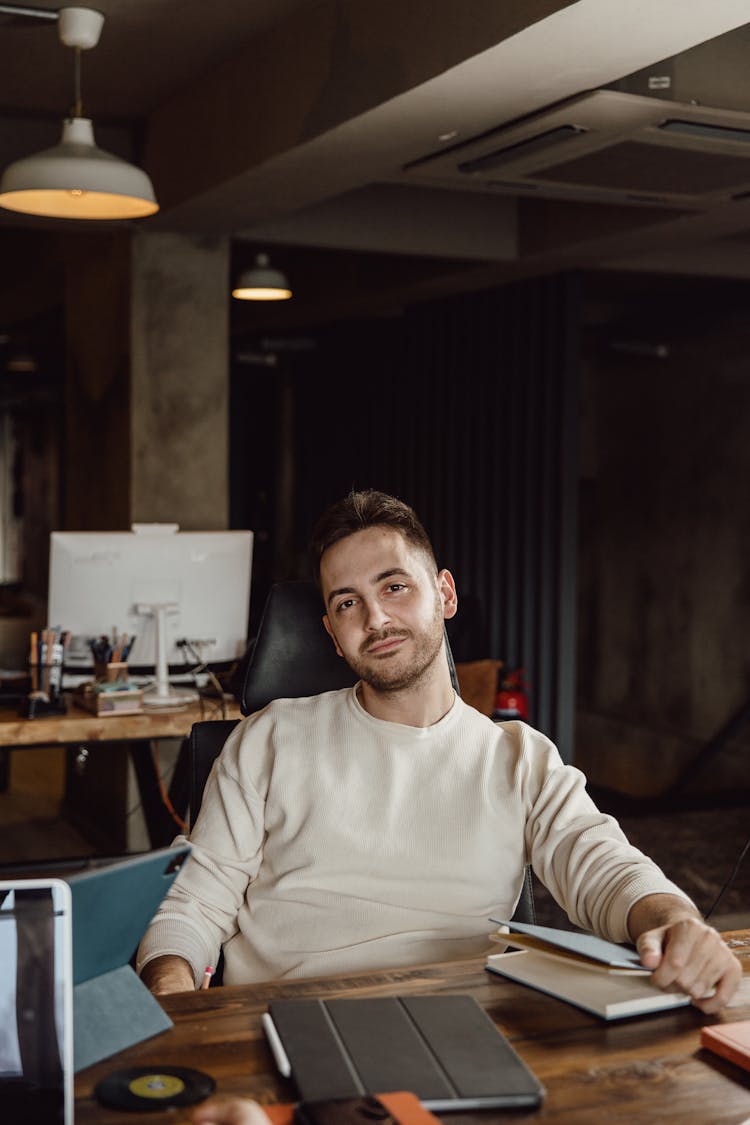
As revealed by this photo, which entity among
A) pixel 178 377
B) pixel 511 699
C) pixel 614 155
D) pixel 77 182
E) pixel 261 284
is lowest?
pixel 511 699

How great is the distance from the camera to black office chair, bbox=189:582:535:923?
240 centimetres

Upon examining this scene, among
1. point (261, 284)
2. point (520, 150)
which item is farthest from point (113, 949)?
point (261, 284)

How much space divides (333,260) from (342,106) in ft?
13.5

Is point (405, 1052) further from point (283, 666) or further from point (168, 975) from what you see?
point (283, 666)

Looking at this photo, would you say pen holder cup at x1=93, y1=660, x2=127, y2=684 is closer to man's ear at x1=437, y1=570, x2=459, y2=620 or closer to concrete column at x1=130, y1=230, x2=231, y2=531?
concrete column at x1=130, y1=230, x2=231, y2=531

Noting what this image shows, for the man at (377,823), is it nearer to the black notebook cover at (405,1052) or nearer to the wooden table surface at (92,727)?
the black notebook cover at (405,1052)

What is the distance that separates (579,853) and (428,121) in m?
→ 2.37

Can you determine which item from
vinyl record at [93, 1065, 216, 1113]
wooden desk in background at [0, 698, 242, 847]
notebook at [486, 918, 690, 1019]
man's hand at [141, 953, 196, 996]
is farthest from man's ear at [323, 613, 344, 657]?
wooden desk in background at [0, 698, 242, 847]

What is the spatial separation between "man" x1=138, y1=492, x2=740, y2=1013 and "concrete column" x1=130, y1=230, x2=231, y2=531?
3361mm

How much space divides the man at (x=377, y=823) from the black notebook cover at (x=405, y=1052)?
0.48 metres

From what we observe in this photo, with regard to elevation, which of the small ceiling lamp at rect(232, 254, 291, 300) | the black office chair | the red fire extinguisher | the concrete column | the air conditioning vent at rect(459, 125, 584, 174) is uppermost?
the air conditioning vent at rect(459, 125, 584, 174)

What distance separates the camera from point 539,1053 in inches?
58.3

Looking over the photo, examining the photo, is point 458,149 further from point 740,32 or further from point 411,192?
point 411,192

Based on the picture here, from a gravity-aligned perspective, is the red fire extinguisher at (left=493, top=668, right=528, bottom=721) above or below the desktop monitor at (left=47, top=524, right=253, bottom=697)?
below
